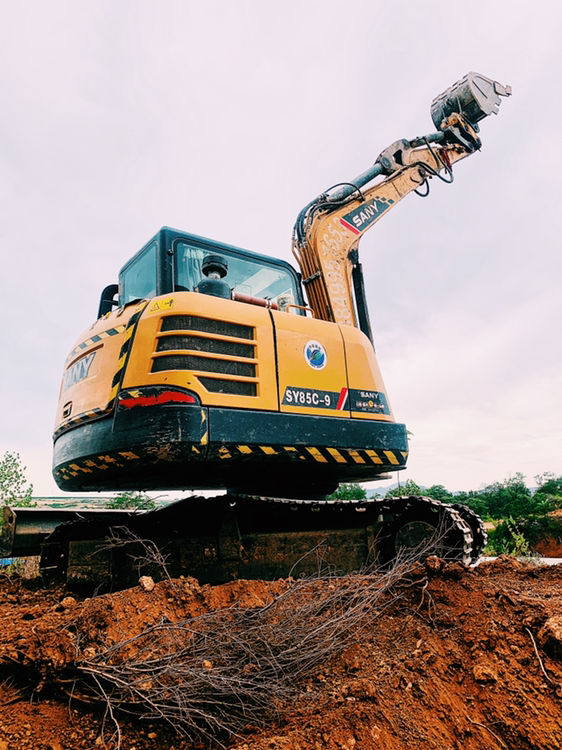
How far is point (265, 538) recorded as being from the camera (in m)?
4.07

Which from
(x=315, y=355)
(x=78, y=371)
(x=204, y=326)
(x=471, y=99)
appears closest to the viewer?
(x=204, y=326)

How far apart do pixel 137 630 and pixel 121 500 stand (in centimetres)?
777

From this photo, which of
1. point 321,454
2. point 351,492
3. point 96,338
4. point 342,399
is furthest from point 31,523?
point 351,492

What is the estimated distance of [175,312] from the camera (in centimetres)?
382

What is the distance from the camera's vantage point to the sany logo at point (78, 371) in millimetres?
4371

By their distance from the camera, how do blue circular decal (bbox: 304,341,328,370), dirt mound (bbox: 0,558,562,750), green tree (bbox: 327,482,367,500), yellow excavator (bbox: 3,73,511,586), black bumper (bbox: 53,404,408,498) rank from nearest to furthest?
dirt mound (bbox: 0,558,562,750)
black bumper (bbox: 53,404,408,498)
yellow excavator (bbox: 3,73,511,586)
blue circular decal (bbox: 304,341,328,370)
green tree (bbox: 327,482,367,500)

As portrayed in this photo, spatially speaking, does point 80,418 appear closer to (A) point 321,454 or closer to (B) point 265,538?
(B) point 265,538

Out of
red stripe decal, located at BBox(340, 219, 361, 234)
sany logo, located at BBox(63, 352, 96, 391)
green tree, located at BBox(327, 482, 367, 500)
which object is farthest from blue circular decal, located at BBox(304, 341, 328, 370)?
green tree, located at BBox(327, 482, 367, 500)

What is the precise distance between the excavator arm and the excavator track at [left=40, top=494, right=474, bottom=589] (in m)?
2.04

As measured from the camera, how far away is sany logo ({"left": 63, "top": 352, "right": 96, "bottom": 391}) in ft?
14.3

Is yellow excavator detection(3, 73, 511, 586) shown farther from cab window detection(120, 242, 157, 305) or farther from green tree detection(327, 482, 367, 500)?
green tree detection(327, 482, 367, 500)

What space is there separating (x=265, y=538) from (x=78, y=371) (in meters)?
2.09

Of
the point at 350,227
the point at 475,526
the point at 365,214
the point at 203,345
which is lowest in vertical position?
the point at 475,526

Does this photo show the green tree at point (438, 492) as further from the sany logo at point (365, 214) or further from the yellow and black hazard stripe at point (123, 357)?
the yellow and black hazard stripe at point (123, 357)
